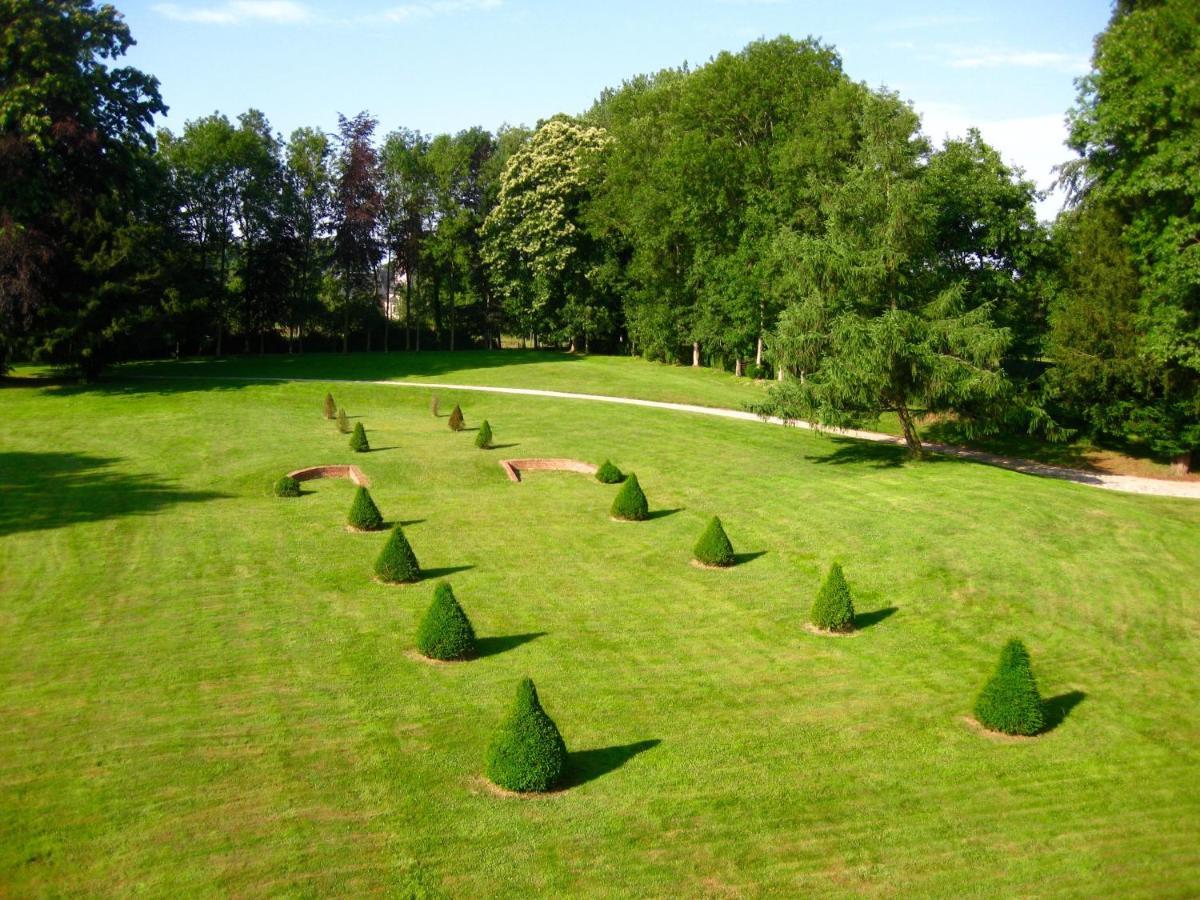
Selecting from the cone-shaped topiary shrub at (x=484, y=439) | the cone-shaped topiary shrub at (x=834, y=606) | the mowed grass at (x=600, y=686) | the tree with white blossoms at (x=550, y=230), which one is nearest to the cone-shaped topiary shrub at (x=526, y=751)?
the mowed grass at (x=600, y=686)

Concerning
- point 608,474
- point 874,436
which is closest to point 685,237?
point 874,436

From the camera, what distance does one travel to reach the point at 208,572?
22891 mm

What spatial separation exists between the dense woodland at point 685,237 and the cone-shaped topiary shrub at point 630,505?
27.4 feet

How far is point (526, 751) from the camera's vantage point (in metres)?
13.4

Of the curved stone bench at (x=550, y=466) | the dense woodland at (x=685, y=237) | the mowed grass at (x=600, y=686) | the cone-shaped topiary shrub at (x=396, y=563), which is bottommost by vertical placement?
the mowed grass at (x=600, y=686)

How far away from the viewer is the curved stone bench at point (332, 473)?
105ft

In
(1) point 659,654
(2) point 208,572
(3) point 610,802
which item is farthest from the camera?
(2) point 208,572

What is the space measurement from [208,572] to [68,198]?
3843cm

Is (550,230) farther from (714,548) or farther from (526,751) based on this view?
(526,751)

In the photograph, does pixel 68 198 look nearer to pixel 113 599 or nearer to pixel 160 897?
pixel 113 599

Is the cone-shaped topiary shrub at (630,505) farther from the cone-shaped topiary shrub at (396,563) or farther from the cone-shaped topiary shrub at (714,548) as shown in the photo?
the cone-shaped topiary shrub at (396,563)

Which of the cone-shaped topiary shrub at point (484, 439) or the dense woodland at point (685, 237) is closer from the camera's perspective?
the dense woodland at point (685, 237)

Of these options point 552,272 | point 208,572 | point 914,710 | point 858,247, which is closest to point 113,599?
point 208,572

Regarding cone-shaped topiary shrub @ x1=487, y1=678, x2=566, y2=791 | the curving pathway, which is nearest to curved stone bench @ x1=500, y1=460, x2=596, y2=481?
the curving pathway
